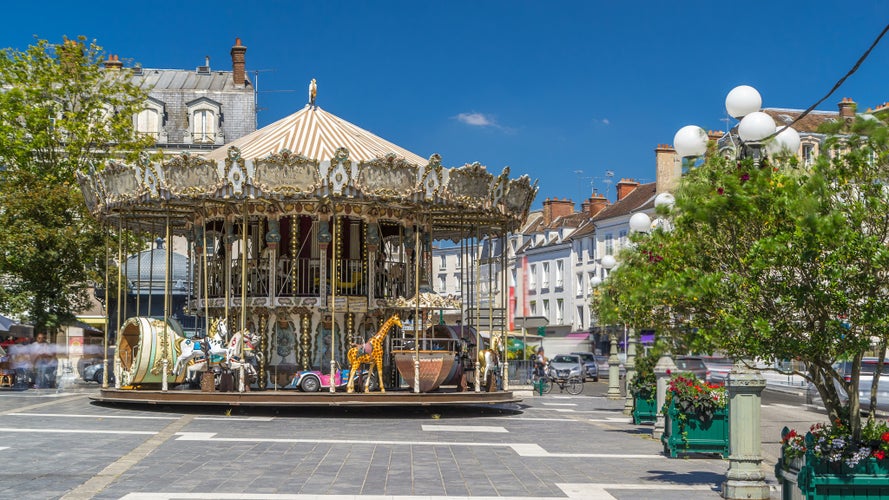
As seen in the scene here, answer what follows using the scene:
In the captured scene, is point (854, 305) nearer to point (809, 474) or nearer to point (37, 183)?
point (809, 474)

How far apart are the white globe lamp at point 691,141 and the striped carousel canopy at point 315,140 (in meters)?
12.3

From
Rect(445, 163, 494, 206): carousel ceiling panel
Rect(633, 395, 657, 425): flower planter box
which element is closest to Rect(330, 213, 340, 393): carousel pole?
Rect(445, 163, 494, 206): carousel ceiling panel

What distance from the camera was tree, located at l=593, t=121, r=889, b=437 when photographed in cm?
1005

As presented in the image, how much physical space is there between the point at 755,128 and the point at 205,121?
49.9 metres

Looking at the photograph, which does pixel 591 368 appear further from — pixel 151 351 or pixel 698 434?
pixel 698 434

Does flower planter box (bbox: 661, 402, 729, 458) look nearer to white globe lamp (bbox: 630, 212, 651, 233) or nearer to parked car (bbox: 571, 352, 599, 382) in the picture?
white globe lamp (bbox: 630, 212, 651, 233)

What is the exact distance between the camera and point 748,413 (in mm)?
12312

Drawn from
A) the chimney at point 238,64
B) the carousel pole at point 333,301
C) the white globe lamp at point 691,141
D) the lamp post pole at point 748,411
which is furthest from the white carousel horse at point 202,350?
the chimney at point 238,64

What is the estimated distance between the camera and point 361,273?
2698 centimetres

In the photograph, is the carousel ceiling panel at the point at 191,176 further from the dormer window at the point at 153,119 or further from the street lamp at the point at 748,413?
the dormer window at the point at 153,119

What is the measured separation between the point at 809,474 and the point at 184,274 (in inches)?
1541

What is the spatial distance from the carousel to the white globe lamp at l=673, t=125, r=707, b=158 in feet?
31.2

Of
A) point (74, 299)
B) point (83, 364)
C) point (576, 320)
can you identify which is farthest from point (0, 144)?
point (576, 320)

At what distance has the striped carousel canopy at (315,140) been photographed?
26.2 metres
